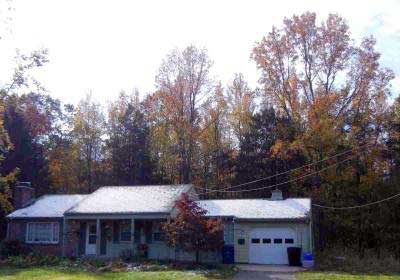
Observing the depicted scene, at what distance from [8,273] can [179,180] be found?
26.4 metres

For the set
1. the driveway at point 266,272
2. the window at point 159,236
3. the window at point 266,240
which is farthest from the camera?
the window at point 159,236

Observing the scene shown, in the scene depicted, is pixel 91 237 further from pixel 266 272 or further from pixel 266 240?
pixel 266 272

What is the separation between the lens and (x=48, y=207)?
35344 millimetres

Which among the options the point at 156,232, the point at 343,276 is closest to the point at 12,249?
the point at 156,232

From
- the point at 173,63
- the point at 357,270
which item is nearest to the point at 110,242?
the point at 357,270

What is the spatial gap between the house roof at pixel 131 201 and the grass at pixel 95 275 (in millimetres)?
6956

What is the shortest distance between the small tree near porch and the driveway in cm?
199

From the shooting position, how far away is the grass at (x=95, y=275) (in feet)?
71.9

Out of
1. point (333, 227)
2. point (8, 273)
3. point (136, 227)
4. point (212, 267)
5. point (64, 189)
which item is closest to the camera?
point (8, 273)

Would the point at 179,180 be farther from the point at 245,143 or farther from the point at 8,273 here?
the point at 8,273

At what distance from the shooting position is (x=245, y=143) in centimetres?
4700

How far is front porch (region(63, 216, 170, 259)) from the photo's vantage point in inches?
1254

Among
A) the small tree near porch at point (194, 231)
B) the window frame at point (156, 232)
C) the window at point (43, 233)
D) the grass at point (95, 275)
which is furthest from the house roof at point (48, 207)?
the small tree near porch at point (194, 231)

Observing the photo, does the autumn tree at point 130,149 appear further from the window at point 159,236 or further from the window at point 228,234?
the window at point 228,234
